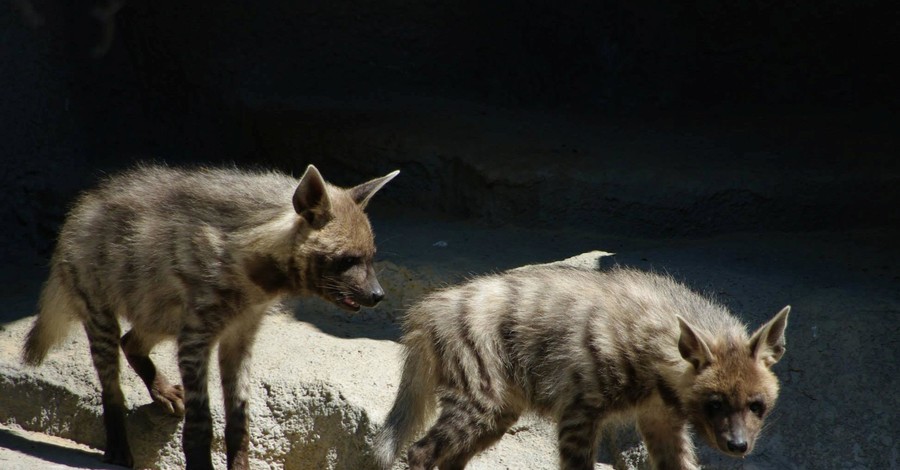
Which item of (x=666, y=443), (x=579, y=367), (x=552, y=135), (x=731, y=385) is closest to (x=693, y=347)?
(x=731, y=385)

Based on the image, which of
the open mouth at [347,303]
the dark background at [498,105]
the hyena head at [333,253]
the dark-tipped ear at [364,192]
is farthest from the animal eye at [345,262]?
the dark background at [498,105]

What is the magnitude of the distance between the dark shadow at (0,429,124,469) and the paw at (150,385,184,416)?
36 centimetres

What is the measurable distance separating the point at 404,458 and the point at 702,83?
5.12 meters

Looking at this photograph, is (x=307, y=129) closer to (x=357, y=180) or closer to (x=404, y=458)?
(x=357, y=180)

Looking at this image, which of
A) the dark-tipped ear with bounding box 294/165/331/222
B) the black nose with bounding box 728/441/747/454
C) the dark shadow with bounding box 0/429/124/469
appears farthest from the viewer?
the dark shadow with bounding box 0/429/124/469

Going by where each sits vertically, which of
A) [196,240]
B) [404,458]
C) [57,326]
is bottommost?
[404,458]

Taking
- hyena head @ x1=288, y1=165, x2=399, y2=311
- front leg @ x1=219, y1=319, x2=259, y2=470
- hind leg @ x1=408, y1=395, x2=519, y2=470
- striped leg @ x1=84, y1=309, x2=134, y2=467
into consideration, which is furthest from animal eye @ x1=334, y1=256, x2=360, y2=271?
striped leg @ x1=84, y1=309, x2=134, y2=467

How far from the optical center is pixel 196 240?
4871 millimetres

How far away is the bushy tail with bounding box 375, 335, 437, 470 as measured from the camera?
478cm

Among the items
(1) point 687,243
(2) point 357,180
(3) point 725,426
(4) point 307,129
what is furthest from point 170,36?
(3) point 725,426

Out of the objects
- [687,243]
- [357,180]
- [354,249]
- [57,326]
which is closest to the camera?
[354,249]

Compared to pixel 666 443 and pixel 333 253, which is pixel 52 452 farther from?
pixel 666 443

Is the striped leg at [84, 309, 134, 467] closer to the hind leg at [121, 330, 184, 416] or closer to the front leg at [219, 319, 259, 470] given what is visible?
the hind leg at [121, 330, 184, 416]

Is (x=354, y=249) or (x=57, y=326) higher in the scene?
(x=354, y=249)
